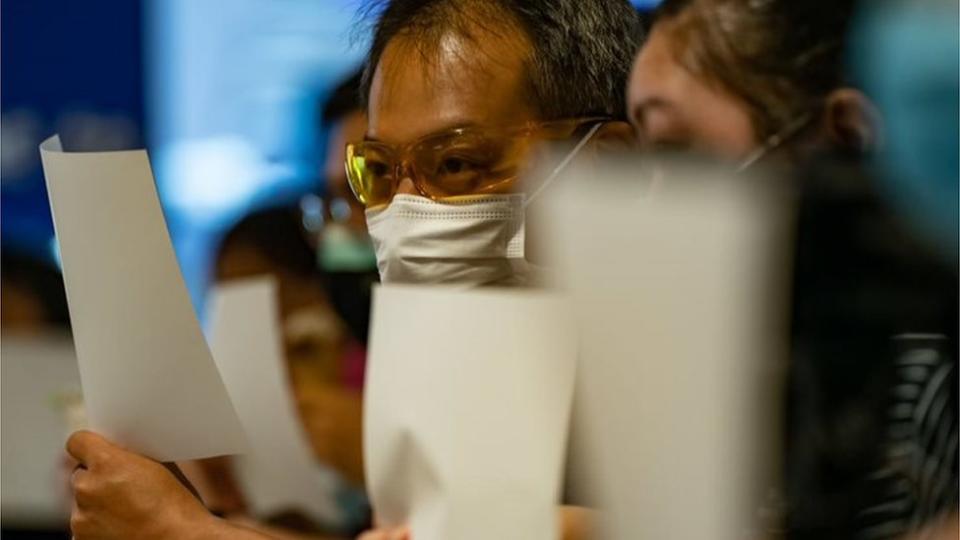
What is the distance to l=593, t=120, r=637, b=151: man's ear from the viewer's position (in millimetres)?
1592

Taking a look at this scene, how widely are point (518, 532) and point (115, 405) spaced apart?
0.48 m

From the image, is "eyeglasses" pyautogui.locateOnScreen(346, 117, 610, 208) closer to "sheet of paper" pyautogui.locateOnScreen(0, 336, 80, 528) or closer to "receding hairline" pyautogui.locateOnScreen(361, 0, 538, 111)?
"receding hairline" pyautogui.locateOnScreen(361, 0, 538, 111)

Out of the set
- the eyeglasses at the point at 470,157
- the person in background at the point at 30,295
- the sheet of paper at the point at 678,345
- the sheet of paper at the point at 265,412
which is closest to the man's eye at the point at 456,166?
the eyeglasses at the point at 470,157

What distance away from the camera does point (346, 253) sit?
3.05 meters

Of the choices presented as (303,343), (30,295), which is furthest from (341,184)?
(30,295)

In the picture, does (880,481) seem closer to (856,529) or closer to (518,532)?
(856,529)

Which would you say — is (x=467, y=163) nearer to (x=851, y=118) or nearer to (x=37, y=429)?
(x=851, y=118)

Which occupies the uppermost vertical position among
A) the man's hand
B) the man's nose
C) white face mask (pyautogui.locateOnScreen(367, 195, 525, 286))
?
the man's nose

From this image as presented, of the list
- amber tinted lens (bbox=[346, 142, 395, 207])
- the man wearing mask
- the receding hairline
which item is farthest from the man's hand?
the receding hairline

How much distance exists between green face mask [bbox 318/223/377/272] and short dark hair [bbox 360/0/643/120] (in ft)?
4.48

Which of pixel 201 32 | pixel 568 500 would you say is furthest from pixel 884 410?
pixel 201 32

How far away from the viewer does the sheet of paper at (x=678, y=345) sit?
1.00m

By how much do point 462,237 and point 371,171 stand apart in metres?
0.14

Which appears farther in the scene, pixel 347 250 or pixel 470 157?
pixel 347 250
